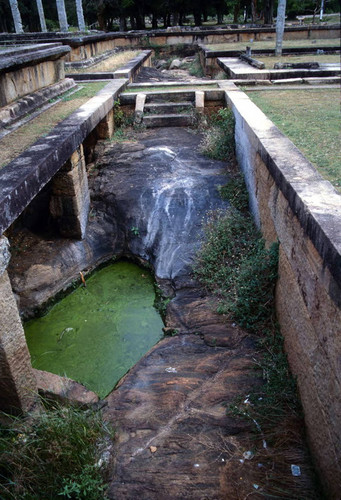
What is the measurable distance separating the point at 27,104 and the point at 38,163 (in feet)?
7.98

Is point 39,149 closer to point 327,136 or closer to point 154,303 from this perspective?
point 154,303

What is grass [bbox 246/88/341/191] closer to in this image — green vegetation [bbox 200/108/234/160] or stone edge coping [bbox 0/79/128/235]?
green vegetation [bbox 200/108/234/160]

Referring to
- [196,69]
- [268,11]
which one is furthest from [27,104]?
[268,11]

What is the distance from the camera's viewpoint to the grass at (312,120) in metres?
4.14

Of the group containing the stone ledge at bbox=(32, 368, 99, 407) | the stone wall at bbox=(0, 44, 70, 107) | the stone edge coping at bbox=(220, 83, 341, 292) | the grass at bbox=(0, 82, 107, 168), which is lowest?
the stone ledge at bbox=(32, 368, 99, 407)

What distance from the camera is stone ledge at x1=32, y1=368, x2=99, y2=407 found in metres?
3.59

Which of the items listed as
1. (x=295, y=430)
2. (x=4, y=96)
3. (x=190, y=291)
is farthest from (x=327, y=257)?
(x=4, y=96)

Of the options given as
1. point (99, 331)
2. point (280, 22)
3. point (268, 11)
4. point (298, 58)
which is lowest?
point (99, 331)

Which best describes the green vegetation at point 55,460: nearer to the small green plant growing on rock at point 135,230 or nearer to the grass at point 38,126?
the grass at point 38,126

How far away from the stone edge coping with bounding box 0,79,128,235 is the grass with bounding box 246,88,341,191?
2685mm

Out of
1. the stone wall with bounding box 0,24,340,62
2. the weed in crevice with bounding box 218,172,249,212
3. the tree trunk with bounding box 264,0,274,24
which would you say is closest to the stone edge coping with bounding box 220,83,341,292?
the weed in crevice with bounding box 218,172,249,212

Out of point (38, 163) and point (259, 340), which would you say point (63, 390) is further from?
point (38, 163)

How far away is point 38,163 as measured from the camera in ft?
12.9

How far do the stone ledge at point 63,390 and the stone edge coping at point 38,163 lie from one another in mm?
1514
